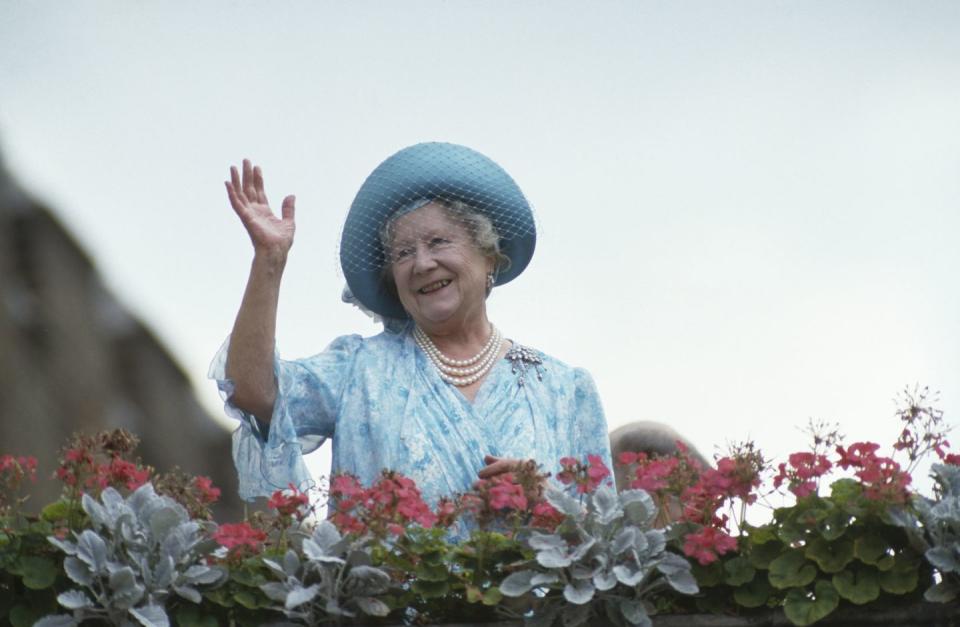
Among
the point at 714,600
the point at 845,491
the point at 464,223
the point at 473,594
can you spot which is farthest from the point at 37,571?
the point at 464,223

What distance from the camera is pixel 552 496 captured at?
2758 millimetres

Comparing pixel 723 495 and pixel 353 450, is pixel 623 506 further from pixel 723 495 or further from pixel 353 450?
pixel 353 450

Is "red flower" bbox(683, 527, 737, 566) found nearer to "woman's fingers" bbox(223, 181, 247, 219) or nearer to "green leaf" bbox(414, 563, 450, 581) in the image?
"green leaf" bbox(414, 563, 450, 581)

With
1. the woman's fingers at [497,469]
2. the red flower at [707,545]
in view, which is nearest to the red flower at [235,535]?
the woman's fingers at [497,469]

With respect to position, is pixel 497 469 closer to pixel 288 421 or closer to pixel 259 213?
pixel 288 421

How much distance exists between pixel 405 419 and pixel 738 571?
59.0 inches

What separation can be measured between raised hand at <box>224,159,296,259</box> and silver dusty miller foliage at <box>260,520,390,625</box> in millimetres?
1341

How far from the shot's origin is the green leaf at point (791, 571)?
274 centimetres

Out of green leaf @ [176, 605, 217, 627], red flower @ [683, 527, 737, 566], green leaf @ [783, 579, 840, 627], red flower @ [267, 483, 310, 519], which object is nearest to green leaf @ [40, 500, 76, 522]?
green leaf @ [176, 605, 217, 627]

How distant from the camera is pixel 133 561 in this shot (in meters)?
2.71

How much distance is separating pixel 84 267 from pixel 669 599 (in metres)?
1.69

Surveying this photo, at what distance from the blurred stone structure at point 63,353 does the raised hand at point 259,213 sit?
1822 mm

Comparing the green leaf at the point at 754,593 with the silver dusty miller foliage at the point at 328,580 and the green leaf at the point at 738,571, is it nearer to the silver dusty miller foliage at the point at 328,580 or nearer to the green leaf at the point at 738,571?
the green leaf at the point at 738,571

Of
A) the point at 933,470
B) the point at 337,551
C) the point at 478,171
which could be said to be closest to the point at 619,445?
the point at 478,171
